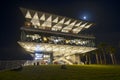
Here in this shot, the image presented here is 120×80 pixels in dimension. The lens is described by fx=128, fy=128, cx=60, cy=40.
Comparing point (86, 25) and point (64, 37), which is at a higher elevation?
point (86, 25)

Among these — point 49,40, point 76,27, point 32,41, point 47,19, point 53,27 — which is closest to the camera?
point 32,41

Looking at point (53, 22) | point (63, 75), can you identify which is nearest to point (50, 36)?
point (53, 22)

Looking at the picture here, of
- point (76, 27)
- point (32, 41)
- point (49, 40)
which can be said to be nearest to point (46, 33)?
point (49, 40)

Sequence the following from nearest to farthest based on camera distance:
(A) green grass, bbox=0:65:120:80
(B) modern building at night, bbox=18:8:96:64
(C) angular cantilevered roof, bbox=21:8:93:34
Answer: (A) green grass, bbox=0:65:120:80 → (B) modern building at night, bbox=18:8:96:64 → (C) angular cantilevered roof, bbox=21:8:93:34

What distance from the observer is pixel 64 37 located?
5675cm

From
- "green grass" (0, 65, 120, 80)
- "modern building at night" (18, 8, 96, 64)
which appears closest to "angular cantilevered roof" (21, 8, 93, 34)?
"modern building at night" (18, 8, 96, 64)

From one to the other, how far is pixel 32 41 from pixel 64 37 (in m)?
14.6

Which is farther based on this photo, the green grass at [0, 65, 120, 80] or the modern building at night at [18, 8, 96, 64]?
the modern building at night at [18, 8, 96, 64]

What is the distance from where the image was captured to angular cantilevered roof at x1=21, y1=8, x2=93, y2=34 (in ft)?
187

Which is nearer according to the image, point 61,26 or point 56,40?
point 56,40

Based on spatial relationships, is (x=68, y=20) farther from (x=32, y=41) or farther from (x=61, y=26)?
(x=32, y=41)

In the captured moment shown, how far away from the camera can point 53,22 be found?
63.0 metres

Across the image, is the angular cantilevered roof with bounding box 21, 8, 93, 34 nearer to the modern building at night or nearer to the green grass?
the modern building at night

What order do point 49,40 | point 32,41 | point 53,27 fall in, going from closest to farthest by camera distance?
point 32,41 → point 49,40 → point 53,27
